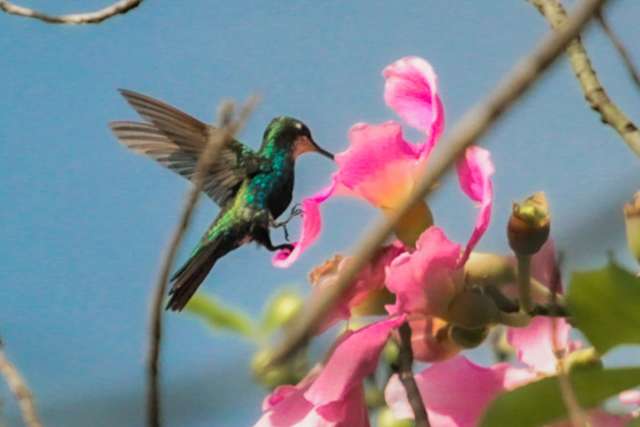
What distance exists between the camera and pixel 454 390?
0.84m

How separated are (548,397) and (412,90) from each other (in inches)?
13.0

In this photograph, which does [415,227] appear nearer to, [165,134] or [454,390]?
[454,390]

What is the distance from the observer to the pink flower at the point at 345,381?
31.0 inches

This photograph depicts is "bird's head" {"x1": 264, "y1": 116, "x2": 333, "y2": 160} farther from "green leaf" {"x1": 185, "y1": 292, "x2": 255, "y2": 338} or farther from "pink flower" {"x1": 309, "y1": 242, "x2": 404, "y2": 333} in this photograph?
"pink flower" {"x1": 309, "y1": 242, "x2": 404, "y2": 333}

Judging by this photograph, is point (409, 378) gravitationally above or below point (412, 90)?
below

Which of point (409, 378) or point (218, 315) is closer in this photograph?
point (409, 378)

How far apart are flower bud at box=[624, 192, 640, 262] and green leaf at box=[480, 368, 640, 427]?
0.14m

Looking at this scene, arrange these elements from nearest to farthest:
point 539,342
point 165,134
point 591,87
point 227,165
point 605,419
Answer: point 605,419 → point 539,342 → point 591,87 → point 165,134 → point 227,165

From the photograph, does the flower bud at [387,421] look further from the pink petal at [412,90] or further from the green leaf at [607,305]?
the green leaf at [607,305]

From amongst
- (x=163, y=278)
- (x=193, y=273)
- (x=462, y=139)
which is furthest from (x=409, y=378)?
(x=193, y=273)

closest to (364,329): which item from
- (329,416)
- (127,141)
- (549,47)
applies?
(329,416)

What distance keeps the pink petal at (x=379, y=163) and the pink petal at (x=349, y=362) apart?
0.44ft

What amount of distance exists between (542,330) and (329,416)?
0.63 ft

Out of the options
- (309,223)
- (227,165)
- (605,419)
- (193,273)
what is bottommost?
(605,419)
